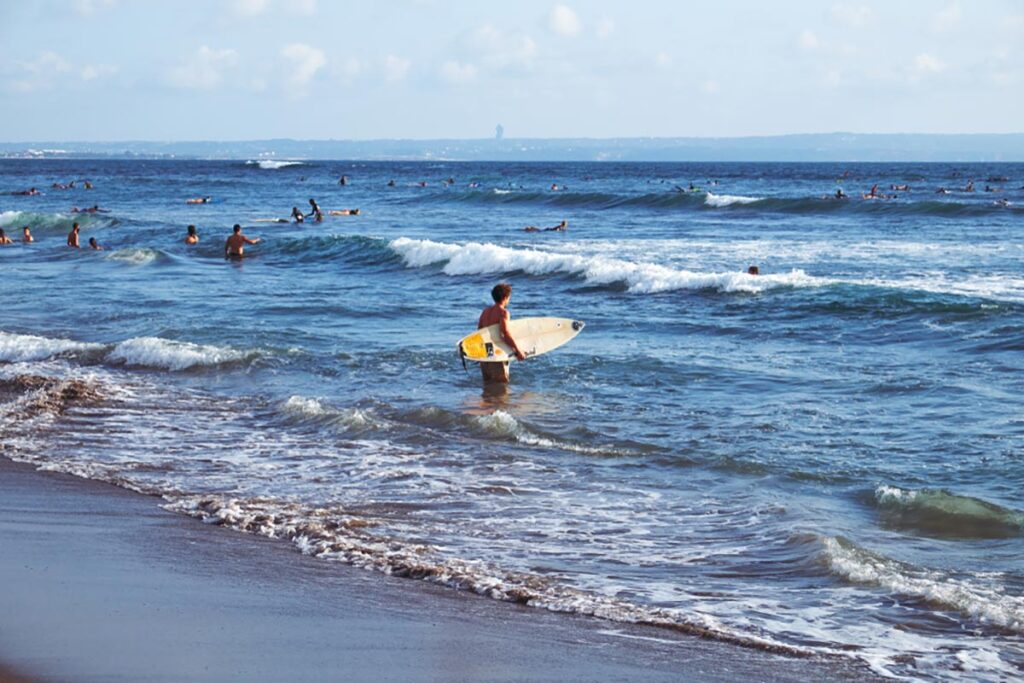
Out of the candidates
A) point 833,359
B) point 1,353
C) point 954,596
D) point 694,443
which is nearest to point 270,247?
point 1,353

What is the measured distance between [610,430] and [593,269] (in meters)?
14.1

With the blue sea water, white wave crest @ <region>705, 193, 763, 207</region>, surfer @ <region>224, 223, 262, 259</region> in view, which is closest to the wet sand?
the blue sea water

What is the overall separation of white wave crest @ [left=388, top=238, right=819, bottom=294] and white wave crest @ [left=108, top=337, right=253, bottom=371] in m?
9.96

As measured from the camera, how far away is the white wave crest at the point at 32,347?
1622cm

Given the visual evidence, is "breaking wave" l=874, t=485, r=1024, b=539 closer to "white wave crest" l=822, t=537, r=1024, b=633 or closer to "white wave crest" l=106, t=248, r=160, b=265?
"white wave crest" l=822, t=537, r=1024, b=633

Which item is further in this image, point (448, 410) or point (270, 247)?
point (270, 247)

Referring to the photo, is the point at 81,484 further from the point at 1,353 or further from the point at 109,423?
the point at 1,353

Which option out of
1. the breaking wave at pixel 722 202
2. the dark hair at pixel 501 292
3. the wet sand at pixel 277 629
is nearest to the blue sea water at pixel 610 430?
the wet sand at pixel 277 629

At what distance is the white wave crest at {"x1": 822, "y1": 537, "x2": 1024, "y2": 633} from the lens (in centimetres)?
693

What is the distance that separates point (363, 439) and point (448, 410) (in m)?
1.47

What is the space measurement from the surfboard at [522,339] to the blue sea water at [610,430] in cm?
31

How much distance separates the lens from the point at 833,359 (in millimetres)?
15852

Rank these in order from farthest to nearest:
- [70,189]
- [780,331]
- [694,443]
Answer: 1. [70,189]
2. [780,331]
3. [694,443]

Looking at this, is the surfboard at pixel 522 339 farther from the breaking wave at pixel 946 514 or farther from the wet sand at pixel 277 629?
the wet sand at pixel 277 629
